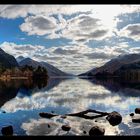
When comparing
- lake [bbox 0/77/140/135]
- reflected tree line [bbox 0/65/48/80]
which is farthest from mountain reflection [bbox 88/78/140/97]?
reflected tree line [bbox 0/65/48/80]

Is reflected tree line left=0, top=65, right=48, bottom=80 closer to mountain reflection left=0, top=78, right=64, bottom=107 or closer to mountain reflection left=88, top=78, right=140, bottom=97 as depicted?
mountain reflection left=0, top=78, right=64, bottom=107

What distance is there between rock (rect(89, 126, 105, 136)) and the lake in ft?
0.14

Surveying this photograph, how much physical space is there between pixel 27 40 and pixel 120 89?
1067 millimetres

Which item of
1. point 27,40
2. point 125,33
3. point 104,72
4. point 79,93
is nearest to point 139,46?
point 125,33

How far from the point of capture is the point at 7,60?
3.78m

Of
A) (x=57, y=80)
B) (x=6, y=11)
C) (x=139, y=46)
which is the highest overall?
(x=6, y=11)

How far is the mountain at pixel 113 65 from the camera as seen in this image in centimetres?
373

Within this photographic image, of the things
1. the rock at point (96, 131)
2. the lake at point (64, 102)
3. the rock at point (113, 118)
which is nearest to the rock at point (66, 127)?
the lake at point (64, 102)

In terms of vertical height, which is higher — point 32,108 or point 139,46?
point 139,46

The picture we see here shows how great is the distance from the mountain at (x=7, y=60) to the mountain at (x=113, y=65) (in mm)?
721

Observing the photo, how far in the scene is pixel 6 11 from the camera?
3658 millimetres

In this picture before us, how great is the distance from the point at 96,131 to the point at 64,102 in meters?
0.42
